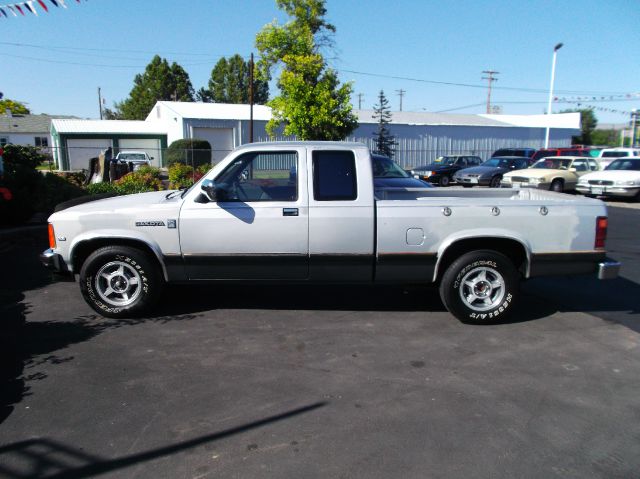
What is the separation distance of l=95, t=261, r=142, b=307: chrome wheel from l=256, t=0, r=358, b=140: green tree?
18429mm

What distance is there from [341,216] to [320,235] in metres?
0.29

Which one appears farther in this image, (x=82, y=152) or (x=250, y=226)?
(x=82, y=152)

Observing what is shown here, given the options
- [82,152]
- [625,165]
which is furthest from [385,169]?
[82,152]

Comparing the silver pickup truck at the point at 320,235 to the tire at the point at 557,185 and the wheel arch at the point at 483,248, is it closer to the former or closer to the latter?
the wheel arch at the point at 483,248

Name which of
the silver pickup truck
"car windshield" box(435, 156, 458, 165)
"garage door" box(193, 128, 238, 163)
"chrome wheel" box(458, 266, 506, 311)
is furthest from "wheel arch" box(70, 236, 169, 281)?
"garage door" box(193, 128, 238, 163)

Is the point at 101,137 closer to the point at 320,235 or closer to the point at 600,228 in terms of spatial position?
the point at 320,235

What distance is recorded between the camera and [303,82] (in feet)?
75.9

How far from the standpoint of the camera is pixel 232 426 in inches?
133

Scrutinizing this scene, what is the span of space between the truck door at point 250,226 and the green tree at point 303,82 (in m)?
18.2

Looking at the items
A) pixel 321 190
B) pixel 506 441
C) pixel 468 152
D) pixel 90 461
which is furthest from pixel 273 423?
pixel 468 152

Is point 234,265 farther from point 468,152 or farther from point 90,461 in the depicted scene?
point 468,152

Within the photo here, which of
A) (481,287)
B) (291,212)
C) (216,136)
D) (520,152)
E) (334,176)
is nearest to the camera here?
(291,212)

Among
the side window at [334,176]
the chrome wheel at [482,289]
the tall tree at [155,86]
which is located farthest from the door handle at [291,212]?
the tall tree at [155,86]

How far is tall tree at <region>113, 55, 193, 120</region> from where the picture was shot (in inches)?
2616
